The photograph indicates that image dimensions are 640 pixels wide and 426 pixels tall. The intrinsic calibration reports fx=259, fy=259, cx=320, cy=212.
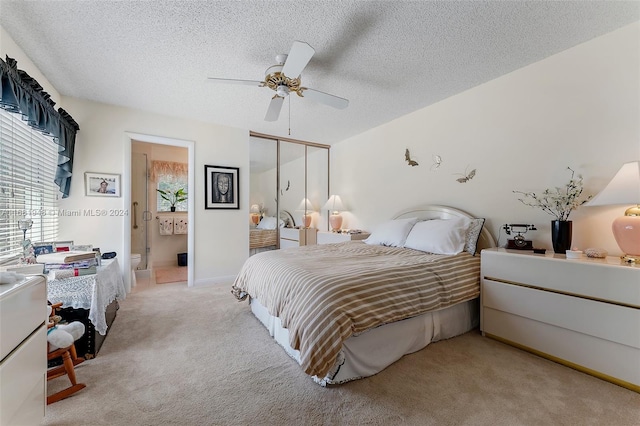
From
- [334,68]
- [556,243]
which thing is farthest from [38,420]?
[556,243]

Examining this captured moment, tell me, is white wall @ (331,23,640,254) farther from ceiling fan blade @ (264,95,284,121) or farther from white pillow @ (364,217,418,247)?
ceiling fan blade @ (264,95,284,121)

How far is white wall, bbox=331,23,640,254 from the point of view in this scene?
2.02m

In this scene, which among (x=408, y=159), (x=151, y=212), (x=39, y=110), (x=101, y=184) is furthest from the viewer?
(x=151, y=212)

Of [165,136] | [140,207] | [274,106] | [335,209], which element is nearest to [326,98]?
[274,106]

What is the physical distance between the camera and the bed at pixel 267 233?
4539 millimetres

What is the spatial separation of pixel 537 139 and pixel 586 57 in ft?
2.25

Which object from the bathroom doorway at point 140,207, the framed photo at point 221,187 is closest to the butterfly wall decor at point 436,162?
the framed photo at point 221,187

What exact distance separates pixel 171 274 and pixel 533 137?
554 cm

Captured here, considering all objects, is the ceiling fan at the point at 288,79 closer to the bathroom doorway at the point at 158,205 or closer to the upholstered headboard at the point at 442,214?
the upholstered headboard at the point at 442,214

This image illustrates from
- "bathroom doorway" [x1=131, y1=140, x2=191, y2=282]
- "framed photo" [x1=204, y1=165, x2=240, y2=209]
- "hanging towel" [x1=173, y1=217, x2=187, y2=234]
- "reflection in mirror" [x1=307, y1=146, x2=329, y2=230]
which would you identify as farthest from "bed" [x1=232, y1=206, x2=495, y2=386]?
"bathroom doorway" [x1=131, y1=140, x2=191, y2=282]

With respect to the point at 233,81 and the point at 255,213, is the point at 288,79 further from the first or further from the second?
the point at 255,213

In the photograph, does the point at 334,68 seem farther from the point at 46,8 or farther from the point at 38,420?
the point at 38,420

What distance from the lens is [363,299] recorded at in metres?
1.66

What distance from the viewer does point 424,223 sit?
2975 millimetres
